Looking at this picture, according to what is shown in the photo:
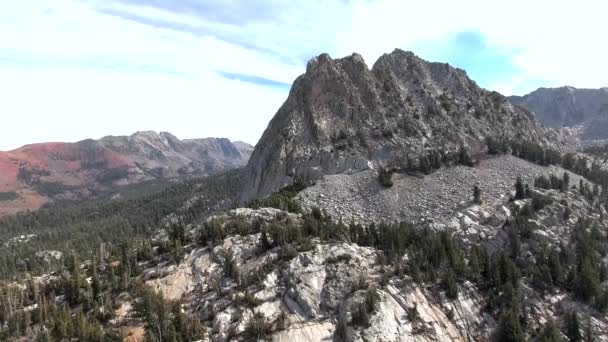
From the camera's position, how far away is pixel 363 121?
415 ft

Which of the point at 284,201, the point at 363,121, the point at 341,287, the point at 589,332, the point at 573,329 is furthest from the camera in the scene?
the point at 363,121

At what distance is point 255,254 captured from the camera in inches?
2918

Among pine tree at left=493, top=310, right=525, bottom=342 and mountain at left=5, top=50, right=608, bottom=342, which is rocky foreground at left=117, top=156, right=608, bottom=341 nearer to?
mountain at left=5, top=50, right=608, bottom=342

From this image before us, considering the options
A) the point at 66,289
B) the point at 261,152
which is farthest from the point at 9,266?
the point at 66,289

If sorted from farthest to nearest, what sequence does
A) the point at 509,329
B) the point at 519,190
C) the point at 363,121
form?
the point at 363,121
the point at 519,190
the point at 509,329

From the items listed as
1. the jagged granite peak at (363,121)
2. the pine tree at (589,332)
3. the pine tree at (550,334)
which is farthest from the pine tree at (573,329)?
the jagged granite peak at (363,121)

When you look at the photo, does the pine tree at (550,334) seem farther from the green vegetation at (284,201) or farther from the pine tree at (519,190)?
the green vegetation at (284,201)

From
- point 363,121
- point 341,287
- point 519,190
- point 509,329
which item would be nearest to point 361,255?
point 341,287

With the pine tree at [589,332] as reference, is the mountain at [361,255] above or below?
above

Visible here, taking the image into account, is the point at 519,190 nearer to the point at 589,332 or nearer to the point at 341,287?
the point at 589,332

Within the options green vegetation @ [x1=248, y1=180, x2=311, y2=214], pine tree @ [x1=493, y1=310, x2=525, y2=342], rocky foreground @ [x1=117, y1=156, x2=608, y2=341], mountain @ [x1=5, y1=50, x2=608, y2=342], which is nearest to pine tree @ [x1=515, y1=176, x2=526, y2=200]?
mountain @ [x1=5, y1=50, x2=608, y2=342]

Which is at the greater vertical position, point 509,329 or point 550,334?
point 509,329

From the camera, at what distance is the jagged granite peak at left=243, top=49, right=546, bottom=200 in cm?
11900

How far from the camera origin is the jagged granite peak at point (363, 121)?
390ft
